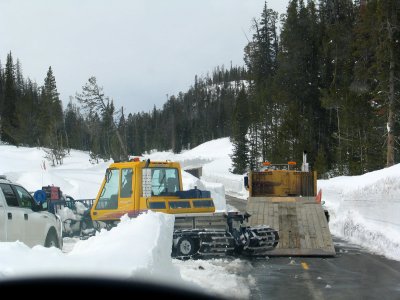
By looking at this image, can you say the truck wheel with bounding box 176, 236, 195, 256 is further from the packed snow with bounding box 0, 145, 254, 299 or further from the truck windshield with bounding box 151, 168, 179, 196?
the truck windshield with bounding box 151, 168, 179, 196

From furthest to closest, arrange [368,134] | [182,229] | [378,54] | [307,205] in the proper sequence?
[368,134]
[378,54]
[307,205]
[182,229]

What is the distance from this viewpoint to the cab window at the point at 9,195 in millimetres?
10630

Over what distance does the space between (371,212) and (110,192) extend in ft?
29.4

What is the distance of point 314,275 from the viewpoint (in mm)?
11148

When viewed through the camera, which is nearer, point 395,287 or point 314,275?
point 395,287

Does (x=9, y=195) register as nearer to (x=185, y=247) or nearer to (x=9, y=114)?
(x=185, y=247)

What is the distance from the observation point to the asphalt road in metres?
9.34

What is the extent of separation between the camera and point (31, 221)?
11.3 metres

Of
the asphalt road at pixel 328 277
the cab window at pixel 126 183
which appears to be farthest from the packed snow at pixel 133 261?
the cab window at pixel 126 183

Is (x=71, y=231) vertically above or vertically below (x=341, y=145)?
below

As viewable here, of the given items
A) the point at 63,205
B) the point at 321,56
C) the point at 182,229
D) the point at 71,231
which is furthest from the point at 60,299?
the point at 321,56

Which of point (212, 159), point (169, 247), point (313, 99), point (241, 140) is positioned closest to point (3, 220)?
point (169, 247)

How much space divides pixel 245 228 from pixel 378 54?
23.4 m

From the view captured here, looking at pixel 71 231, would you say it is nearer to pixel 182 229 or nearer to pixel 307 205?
pixel 182 229
